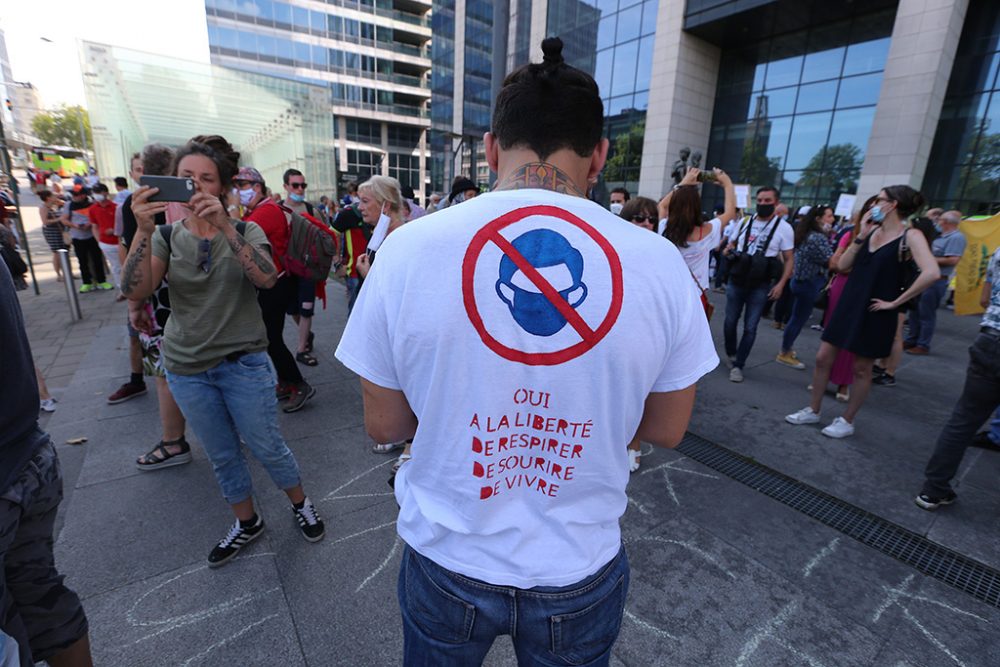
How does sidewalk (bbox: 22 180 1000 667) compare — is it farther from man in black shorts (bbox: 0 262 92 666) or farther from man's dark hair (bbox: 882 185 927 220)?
man's dark hair (bbox: 882 185 927 220)

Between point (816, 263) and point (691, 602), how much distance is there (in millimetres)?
5394

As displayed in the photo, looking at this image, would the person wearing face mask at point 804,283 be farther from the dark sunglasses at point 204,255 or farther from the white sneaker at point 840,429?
the dark sunglasses at point 204,255

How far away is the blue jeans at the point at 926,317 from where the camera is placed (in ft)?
21.4

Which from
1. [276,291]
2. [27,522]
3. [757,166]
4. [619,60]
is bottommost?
[27,522]

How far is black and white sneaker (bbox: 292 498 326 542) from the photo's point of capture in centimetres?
264

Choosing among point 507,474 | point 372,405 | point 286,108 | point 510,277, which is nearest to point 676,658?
point 507,474

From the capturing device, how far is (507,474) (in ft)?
3.28

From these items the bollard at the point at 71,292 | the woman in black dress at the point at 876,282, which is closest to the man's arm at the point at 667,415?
the woman in black dress at the point at 876,282

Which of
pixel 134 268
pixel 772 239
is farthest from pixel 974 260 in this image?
pixel 134 268

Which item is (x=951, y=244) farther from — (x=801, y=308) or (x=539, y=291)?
(x=539, y=291)

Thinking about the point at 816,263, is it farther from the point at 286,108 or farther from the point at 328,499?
the point at 286,108

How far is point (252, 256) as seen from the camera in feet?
7.66

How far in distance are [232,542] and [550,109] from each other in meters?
2.69

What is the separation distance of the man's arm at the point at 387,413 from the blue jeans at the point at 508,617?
30cm
